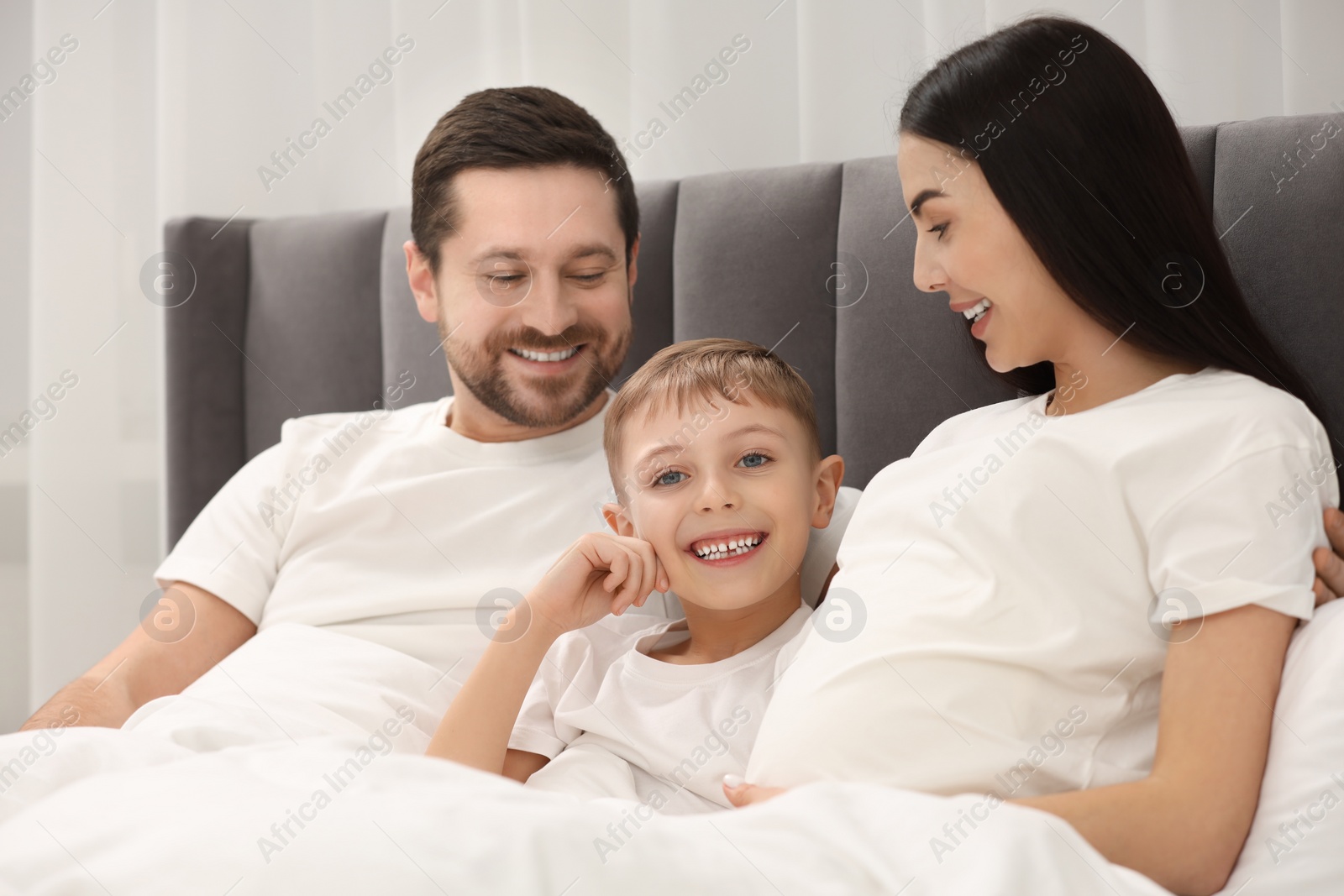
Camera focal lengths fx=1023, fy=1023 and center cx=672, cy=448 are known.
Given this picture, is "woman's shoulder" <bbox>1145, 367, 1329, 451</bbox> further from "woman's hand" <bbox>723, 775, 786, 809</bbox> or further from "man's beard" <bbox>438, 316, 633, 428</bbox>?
"man's beard" <bbox>438, 316, 633, 428</bbox>

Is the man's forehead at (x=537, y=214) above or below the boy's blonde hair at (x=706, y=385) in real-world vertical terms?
above

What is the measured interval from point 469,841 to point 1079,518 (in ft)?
1.81

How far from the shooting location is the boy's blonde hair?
3.58 feet

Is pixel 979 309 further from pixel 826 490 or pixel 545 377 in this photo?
pixel 545 377

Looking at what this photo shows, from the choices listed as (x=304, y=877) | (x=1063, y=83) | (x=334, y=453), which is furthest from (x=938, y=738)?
(x=334, y=453)

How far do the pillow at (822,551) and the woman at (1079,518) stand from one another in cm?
16

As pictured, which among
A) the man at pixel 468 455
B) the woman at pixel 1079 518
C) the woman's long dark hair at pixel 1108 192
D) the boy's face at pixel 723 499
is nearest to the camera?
the woman at pixel 1079 518

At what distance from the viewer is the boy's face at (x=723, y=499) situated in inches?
41.1

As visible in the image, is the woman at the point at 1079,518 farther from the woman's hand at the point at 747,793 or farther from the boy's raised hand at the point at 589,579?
the boy's raised hand at the point at 589,579

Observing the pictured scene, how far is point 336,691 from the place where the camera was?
1.12 m

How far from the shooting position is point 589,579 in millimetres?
1079

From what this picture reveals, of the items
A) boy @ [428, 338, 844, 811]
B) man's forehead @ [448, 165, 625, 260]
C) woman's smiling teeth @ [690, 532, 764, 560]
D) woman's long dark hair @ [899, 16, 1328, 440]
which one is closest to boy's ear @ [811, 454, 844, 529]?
boy @ [428, 338, 844, 811]

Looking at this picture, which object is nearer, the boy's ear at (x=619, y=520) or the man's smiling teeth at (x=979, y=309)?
the man's smiling teeth at (x=979, y=309)

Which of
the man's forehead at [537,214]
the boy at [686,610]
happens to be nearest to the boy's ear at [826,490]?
the boy at [686,610]
